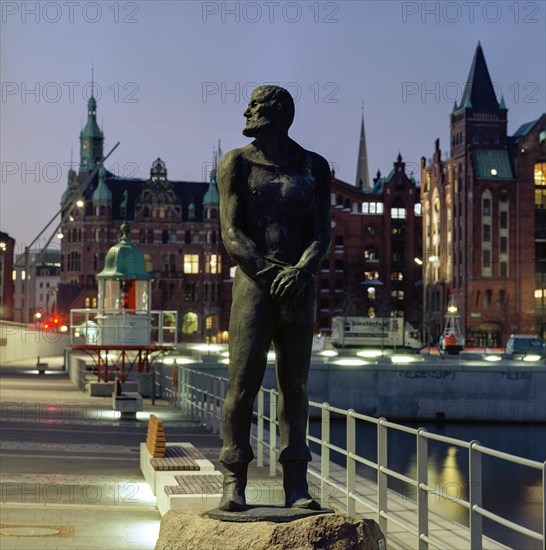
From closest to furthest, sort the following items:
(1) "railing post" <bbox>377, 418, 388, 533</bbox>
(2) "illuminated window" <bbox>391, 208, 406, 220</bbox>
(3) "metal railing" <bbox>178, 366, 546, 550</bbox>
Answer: (3) "metal railing" <bbox>178, 366, 546, 550</bbox> < (1) "railing post" <bbox>377, 418, 388, 533</bbox> < (2) "illuminated window" <bbox>391, 208, 406, 220</bbox>

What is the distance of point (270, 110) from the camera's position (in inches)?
302

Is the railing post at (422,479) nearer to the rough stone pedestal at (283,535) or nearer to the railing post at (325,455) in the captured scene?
the rough stone pedestal at (283,535)

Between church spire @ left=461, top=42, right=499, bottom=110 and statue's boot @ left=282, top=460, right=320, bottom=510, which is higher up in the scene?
church spire @ left=461, top=42, right=499, bottom=110

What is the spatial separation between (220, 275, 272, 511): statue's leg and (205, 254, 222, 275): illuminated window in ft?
393

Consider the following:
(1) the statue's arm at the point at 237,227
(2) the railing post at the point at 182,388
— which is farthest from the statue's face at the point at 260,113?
(2) the railing post at the point at 182,388

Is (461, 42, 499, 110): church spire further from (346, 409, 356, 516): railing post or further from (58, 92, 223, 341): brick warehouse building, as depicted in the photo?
(346, 409, 356, 516): railing post

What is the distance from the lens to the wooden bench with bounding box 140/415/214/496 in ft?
44.5

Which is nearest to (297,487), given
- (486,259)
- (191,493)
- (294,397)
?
(294,397)

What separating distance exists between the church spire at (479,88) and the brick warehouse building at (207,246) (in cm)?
2034

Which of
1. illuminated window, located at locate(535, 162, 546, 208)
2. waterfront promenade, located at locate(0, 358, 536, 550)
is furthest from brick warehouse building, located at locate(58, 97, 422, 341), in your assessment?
waterfront promenade, located at locate(0, 358, 536, 550)

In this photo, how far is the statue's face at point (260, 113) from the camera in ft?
25.1

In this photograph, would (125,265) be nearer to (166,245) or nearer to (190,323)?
(190,323)

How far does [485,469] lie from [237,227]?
24.5 metres

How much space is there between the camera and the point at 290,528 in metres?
6.80
